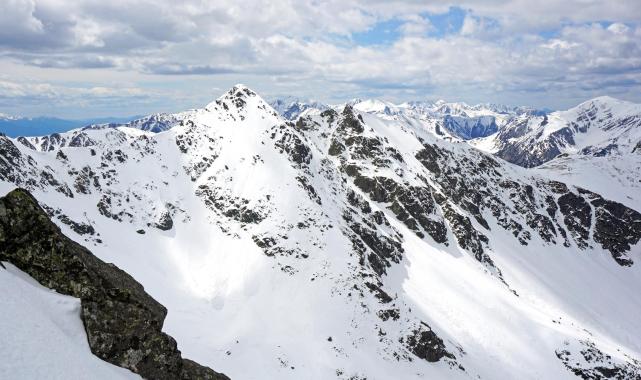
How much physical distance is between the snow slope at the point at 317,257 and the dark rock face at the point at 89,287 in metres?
47.9

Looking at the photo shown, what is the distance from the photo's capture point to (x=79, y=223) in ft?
280

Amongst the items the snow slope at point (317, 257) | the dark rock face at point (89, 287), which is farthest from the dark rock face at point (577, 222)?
the dark rock face at point (89, 287)

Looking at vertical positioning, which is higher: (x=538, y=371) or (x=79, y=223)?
(x=79, y=223)

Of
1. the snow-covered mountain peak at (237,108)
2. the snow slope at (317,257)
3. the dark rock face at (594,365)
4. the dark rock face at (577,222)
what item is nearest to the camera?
the snow slope at (317,257)

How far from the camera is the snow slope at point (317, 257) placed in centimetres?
7650

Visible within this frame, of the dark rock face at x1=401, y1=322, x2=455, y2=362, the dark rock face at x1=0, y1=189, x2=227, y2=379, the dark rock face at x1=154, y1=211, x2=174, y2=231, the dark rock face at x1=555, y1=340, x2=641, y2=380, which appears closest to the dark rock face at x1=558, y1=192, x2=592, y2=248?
the dark rock face at x1=555, y1=340, x2=641, y2=380

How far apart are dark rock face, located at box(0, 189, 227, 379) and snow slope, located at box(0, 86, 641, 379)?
47.9 meters

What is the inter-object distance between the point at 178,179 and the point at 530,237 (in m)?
130

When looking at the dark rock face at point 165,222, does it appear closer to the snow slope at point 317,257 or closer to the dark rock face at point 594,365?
the snow slope at point 317,257

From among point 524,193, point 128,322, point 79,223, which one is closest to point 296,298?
point 79,223

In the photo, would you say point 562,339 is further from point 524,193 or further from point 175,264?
point 524,193

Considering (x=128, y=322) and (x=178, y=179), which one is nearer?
(x=128, y=322)

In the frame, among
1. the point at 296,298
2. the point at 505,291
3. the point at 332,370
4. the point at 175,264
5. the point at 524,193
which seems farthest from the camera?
the point at 524,193

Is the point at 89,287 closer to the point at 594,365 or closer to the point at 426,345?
the point at 426,345
